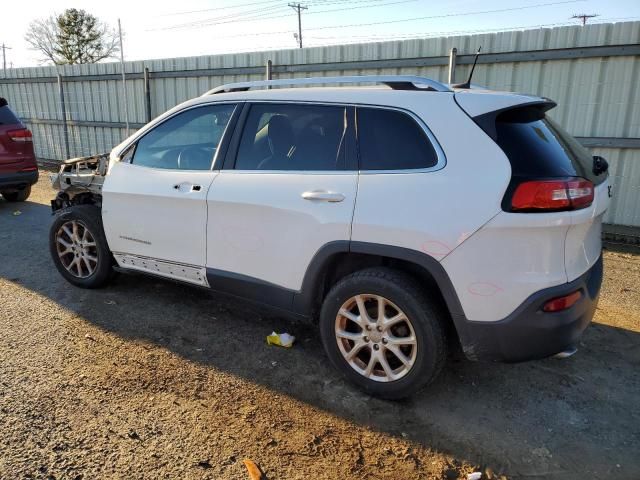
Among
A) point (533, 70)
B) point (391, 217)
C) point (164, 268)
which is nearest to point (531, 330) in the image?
point (391, 217)

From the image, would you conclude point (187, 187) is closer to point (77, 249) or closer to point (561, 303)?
point (77, 249)

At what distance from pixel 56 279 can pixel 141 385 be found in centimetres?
241

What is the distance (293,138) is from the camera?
3.32m

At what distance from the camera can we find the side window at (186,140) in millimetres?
3689

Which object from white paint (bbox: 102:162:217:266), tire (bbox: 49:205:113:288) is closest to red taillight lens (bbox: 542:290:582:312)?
white paint (bbox: 102:162:217:266)

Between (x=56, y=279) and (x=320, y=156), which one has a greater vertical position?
(x=320, y=156)

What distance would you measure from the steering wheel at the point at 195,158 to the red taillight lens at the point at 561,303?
2393 mm

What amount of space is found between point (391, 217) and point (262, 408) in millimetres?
1338

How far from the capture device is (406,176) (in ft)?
9.13

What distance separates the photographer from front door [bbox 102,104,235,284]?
3645 millimetres

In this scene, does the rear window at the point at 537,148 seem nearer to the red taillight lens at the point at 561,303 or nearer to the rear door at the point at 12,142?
the red taillight lens at the point at 561,303

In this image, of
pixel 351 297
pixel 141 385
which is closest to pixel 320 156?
pixel 351 297

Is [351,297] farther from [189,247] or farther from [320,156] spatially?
[189,247]

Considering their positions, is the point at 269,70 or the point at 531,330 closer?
the point at 531,330
